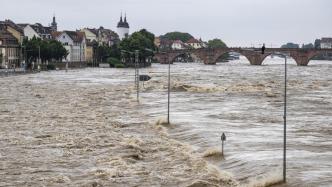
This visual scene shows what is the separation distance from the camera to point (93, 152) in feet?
125

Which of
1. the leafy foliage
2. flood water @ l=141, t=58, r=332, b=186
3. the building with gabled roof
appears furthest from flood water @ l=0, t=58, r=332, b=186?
the leafy foliage

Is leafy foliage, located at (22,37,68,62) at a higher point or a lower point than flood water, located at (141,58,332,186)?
higher

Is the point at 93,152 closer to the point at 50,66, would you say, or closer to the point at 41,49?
the point at 41,49

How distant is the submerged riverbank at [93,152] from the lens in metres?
30.7

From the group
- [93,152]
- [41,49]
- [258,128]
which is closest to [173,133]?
[258,128]

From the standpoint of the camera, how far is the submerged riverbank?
3069 cm

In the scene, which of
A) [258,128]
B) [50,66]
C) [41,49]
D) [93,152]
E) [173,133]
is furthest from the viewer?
[50,66]

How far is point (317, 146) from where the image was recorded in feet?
131

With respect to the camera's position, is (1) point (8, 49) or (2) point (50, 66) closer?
(1) point (8, 49)

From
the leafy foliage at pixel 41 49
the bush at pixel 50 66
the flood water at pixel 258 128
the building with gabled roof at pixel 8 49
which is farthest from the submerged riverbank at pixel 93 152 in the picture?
the bush at pixel 50 66

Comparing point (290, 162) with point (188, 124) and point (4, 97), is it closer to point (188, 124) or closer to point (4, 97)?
point (188, 124)

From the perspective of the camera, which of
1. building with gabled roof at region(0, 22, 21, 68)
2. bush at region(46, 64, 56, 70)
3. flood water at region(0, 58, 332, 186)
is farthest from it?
bush at region(46, 64, 56, 70)

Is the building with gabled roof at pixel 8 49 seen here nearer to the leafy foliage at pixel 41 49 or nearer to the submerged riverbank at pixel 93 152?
the leafy foliage at pixel 41 49

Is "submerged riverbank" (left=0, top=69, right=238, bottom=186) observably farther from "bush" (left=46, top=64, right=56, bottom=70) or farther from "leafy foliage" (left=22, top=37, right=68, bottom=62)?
"bush" (left=46, top=64, right=56, bottom=70)
